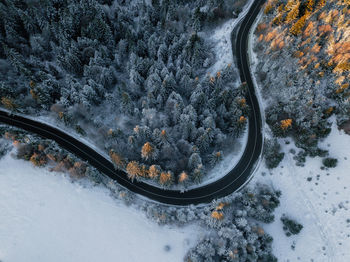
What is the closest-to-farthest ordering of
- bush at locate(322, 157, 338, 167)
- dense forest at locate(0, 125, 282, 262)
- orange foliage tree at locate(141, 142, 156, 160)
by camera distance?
dense forest at locate(0, 125, 282, 262) < orange foliage tree at locate(141, 142, 156, 160) < bush at locate(322, 157, 338, 167)

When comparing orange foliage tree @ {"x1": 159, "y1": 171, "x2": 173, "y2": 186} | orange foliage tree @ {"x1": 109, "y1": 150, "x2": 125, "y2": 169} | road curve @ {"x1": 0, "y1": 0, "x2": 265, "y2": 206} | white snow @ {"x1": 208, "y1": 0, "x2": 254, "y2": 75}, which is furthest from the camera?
white snow @ {"x1": 208, "y1": 0, "x2": 254, "y2": 75}

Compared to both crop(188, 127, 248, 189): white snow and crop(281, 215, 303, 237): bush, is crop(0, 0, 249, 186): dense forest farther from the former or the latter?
crop(281, 215, 303, 237): bush

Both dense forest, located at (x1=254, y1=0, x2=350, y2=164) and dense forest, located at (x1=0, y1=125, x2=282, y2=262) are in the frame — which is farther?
dense forest, located at (x1=254, y1=0, x2=350, y2=164)

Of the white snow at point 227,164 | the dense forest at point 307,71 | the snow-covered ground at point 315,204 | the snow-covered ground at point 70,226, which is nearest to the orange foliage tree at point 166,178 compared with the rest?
the white snow at point 227,164

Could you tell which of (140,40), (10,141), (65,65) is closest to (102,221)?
(10,141)

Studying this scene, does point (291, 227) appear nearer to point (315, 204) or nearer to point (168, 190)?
point (315, 204)

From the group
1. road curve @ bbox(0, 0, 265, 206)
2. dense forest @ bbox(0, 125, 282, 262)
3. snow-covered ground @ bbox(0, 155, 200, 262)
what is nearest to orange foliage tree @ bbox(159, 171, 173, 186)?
road curve @ bbox(0, 0, 265, 206)

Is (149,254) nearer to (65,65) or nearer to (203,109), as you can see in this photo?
(203,109)
